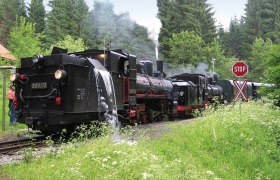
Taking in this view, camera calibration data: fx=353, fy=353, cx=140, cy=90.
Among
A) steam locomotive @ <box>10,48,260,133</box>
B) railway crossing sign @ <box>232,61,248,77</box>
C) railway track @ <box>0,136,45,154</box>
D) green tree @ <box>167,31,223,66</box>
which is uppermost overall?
green tree @ <box>167,31,223,66</box>

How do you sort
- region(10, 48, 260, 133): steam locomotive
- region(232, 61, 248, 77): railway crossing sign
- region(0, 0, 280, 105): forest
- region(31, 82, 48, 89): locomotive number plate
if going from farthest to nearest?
region(0, 0, 280, 105): forest
region(232, 61, 248, 77): railway crossing sign
region(31, 82, 48, 89): locomotive number plate
region(10, 48, 260, 133): steam locomotive

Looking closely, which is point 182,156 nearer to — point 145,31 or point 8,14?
point 145,31

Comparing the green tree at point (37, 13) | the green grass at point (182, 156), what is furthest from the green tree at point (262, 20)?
the green grass at point (182, 156)

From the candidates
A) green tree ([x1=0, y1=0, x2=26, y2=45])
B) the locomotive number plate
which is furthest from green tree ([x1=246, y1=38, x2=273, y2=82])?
the locomotive number plate

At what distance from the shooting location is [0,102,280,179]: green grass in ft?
18.8

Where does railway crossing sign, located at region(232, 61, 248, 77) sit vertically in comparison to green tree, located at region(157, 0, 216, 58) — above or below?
below

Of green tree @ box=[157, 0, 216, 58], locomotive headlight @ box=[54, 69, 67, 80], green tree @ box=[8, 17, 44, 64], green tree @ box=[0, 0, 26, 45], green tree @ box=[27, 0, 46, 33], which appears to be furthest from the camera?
green tree @ box=[27, 0, 46, 33]

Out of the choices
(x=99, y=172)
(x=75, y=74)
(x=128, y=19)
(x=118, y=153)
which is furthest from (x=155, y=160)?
(x=128, y=19)

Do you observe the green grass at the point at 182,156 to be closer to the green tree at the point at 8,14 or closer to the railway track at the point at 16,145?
the railway track at the point at 16,145

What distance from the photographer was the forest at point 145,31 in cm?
3378

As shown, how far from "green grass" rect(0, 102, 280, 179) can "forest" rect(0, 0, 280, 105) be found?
17113 millimetres

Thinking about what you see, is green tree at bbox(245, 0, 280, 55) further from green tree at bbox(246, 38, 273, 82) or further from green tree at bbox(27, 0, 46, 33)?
green tree at bbox(27, 0, 46, 33)

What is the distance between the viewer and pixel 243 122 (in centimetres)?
1225

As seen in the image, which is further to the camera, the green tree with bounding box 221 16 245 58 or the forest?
the green tree with bounding box 221 16 245 58
